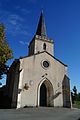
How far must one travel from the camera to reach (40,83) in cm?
2458

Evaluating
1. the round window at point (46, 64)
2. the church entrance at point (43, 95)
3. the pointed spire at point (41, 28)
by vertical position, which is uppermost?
the pointed spire at point (41, 28)

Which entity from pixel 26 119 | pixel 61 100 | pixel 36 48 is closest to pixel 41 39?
pixel 36 48

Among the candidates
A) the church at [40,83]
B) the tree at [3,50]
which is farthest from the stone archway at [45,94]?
the tree at [3,50]

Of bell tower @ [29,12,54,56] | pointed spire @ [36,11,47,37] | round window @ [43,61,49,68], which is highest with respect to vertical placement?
pointed spire @ [36,11,47,37]

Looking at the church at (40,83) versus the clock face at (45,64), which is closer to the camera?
the church at (40,83)

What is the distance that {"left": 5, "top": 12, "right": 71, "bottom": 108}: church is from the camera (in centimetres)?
2275

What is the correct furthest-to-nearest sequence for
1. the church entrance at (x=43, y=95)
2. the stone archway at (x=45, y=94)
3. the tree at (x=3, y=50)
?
the church entrance at (x=43, y=95)
the stone archway at (x=45, y=94)
the tree at (x=3, y=50)

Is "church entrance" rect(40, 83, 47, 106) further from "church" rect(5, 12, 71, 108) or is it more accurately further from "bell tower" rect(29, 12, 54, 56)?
"bell tower" rect(29, 12, 54, 56)

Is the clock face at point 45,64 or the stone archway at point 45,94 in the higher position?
the clock face at point 45,64

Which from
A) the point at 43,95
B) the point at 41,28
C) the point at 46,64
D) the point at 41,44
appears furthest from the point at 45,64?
the point at 41,28

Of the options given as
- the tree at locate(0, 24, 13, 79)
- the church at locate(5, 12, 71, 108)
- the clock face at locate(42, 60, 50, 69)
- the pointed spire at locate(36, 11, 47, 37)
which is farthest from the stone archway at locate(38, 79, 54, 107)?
the pointed spire at locate(36, 11, 47, 37)

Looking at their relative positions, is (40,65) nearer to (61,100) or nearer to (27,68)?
(27,68)

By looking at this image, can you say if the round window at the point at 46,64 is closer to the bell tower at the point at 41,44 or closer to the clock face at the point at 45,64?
the clock face at the point at 45,64

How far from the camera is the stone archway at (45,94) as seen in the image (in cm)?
2482
